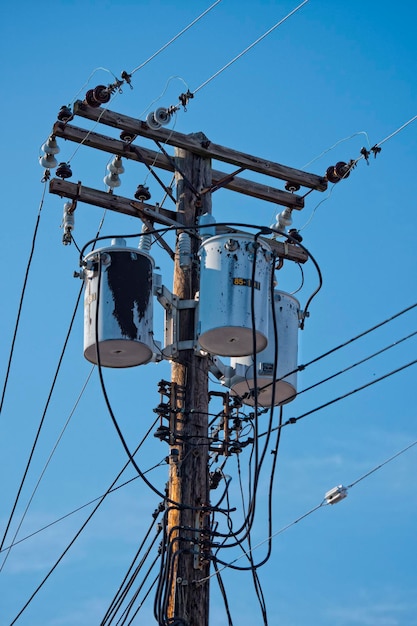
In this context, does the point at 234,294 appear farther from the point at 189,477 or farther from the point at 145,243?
the point at 189,477

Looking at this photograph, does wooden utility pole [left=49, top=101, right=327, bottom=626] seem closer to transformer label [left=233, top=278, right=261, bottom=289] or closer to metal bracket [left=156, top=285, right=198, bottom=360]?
metal bracket [left=156, top=285, right=198, bottom=360]

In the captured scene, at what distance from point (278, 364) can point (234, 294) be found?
120cm

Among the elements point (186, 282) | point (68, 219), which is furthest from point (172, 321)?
point (68, 219)

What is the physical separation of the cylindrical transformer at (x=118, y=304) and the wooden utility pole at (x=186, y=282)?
→ 350 mm

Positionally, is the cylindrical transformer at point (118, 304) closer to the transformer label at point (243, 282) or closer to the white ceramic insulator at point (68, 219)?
the transformer label at point (243, 282)

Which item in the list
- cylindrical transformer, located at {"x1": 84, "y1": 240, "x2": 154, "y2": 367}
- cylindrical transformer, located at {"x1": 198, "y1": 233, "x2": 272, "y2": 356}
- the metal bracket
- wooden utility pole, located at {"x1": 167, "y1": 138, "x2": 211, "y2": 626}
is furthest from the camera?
the metal bracket

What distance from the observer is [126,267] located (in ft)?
42.5

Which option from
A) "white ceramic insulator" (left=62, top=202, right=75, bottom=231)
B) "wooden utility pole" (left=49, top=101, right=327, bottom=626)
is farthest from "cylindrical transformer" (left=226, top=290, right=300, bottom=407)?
"white ceramic insulator" (left=62, top=202, right=75, bottom=231)

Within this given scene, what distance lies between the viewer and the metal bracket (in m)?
13.2

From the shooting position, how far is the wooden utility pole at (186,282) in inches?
490

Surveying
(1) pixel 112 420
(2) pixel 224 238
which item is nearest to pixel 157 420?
(1) pixel 112 420

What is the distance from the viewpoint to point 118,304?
12.8 meters

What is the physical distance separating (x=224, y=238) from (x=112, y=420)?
1.77 m

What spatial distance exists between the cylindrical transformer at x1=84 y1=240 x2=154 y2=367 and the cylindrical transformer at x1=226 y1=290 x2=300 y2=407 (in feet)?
3.24
